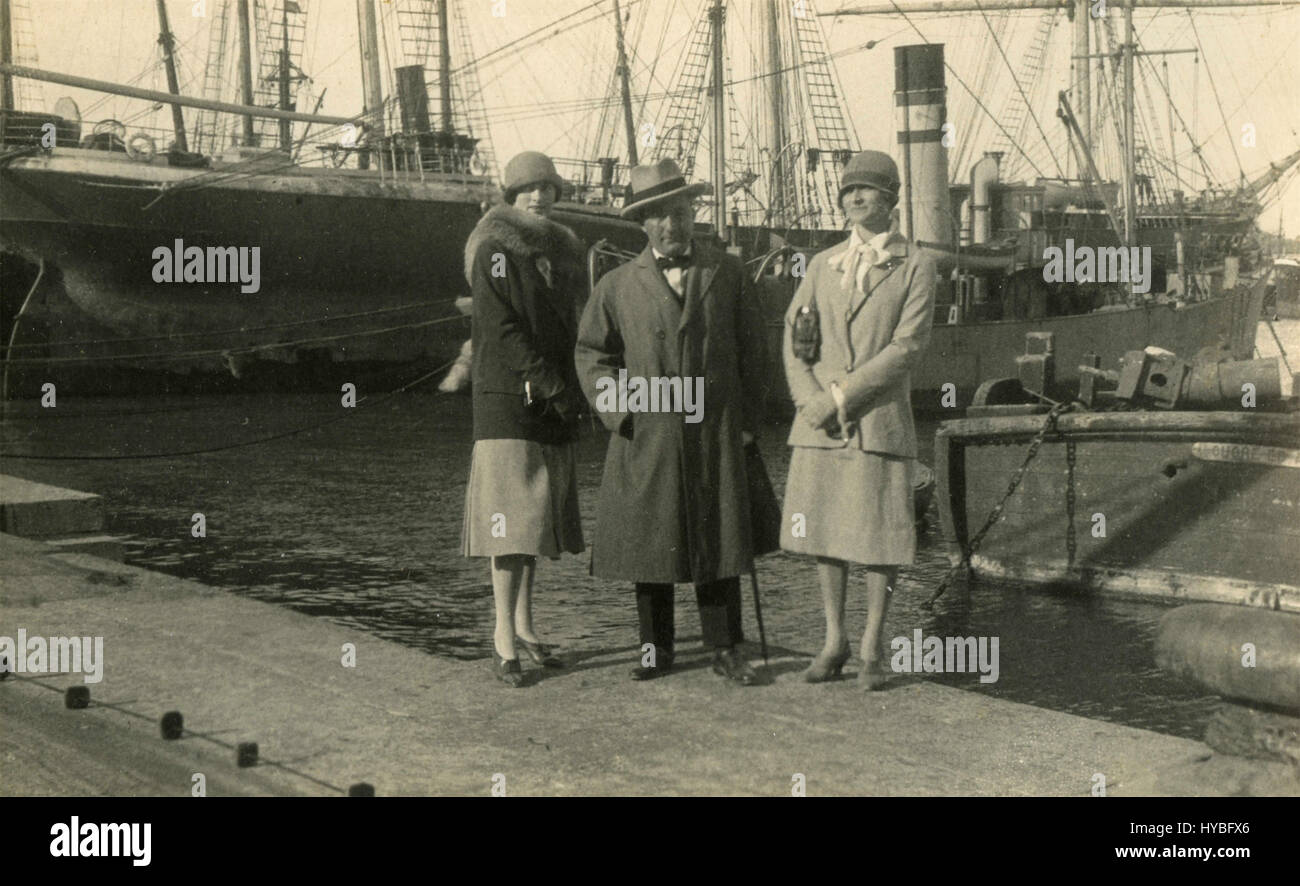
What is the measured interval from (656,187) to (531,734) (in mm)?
2127

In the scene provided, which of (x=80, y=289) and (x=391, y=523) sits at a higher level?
(x=80, y=289)

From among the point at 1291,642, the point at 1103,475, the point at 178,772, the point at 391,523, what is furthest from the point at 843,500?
the point at 391,523

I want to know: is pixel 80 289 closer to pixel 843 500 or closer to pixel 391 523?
pixel 391 523

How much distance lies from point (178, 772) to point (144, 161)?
106 ft

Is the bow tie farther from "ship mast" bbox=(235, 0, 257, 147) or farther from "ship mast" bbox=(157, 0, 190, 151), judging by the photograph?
"ship mast" bbox=(157, 0, 190, 151)

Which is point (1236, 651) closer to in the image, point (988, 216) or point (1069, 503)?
point (1069, 503)

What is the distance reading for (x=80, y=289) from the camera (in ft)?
108

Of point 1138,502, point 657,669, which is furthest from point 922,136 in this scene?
point 657,669

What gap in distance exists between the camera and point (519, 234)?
5.60m

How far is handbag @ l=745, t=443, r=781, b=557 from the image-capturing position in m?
5.55

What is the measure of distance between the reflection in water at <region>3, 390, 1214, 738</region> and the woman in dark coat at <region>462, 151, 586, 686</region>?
33.4 inches

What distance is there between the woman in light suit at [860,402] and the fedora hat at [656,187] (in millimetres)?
615

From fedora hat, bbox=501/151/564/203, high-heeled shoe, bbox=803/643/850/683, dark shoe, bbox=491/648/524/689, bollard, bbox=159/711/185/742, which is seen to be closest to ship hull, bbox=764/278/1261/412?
fedora hat, bbox=501/151/564/203

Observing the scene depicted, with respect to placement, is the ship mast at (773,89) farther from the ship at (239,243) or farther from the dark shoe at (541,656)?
the dark shoe at (541,656)
